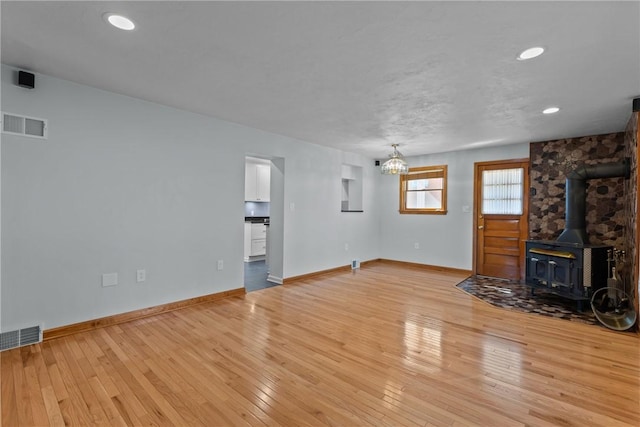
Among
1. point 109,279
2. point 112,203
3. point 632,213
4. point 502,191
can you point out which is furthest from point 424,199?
point 109,279

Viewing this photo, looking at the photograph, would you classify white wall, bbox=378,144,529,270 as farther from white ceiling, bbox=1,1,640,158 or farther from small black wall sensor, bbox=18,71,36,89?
small black wall sensor, bbox=18,71,36,89

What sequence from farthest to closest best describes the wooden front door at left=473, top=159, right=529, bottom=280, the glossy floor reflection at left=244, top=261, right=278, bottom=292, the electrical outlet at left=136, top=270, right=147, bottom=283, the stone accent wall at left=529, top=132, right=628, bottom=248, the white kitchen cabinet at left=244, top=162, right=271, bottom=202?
the white kitchen cabinet at left=244, top=162, right=271, bottom=202 < the wooden front door at left=473, top=159, right=529, bottom=280 < the glossy floor reflection at left=244, top=261, right=278, bottom=292 < the stone accent wall at left=529, top=132, right=628, bottom=248 < the electrical outlet at left=136, top=270, right=147, bottom=283

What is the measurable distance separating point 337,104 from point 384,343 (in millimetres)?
2543

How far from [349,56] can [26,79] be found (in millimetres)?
2808

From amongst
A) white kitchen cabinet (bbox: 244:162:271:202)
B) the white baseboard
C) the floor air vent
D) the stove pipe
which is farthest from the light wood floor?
white kitchen cabinet (bbox: 244:162:271:202)

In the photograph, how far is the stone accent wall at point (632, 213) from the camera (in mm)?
3295

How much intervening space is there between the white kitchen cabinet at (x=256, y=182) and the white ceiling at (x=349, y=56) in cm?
337

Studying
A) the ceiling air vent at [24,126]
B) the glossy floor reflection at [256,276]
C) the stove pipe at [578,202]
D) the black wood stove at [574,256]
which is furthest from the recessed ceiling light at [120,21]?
the stove pipe at [578,202]

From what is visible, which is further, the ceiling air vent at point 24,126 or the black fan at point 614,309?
the black fan at point 614,309

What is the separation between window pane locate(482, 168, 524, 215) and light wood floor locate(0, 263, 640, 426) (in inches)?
98.0

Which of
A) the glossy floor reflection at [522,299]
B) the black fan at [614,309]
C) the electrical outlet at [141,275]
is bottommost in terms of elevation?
the glossy floor reflection at [522,299]

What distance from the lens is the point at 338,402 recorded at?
75.9 inches

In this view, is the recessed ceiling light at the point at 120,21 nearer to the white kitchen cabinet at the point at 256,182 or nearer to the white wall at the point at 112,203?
the white wall at the point at 112,203

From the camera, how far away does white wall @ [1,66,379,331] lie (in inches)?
105
